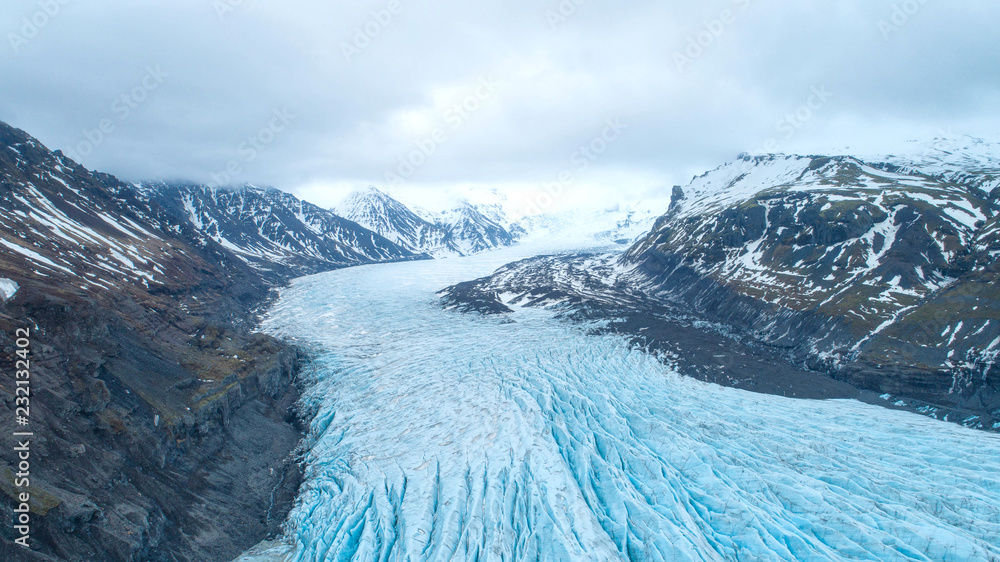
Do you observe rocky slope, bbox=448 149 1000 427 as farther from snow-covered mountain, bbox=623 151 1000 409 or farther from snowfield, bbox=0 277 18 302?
snowfield, bbox=0 277 18 302

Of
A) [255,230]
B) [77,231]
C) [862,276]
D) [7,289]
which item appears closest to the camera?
[7,289]

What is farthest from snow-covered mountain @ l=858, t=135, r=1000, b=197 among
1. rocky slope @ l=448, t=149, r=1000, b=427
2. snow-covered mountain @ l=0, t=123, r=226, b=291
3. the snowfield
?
snow-covered mountain @ l=0, t=123, r=226, b=291

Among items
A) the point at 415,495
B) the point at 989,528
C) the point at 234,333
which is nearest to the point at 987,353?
the point at 989,528

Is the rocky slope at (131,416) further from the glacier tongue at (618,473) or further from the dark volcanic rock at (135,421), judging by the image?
the glacier tongue at (618,473)

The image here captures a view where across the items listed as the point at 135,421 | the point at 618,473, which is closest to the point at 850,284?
the point at 618,473

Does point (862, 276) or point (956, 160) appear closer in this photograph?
point (862, 276)

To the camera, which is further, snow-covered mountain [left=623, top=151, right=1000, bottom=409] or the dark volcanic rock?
snow-covered mountain [left=623, top=151, right=1000, bottom=409]

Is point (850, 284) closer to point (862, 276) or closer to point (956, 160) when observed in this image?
point (862, 276)
